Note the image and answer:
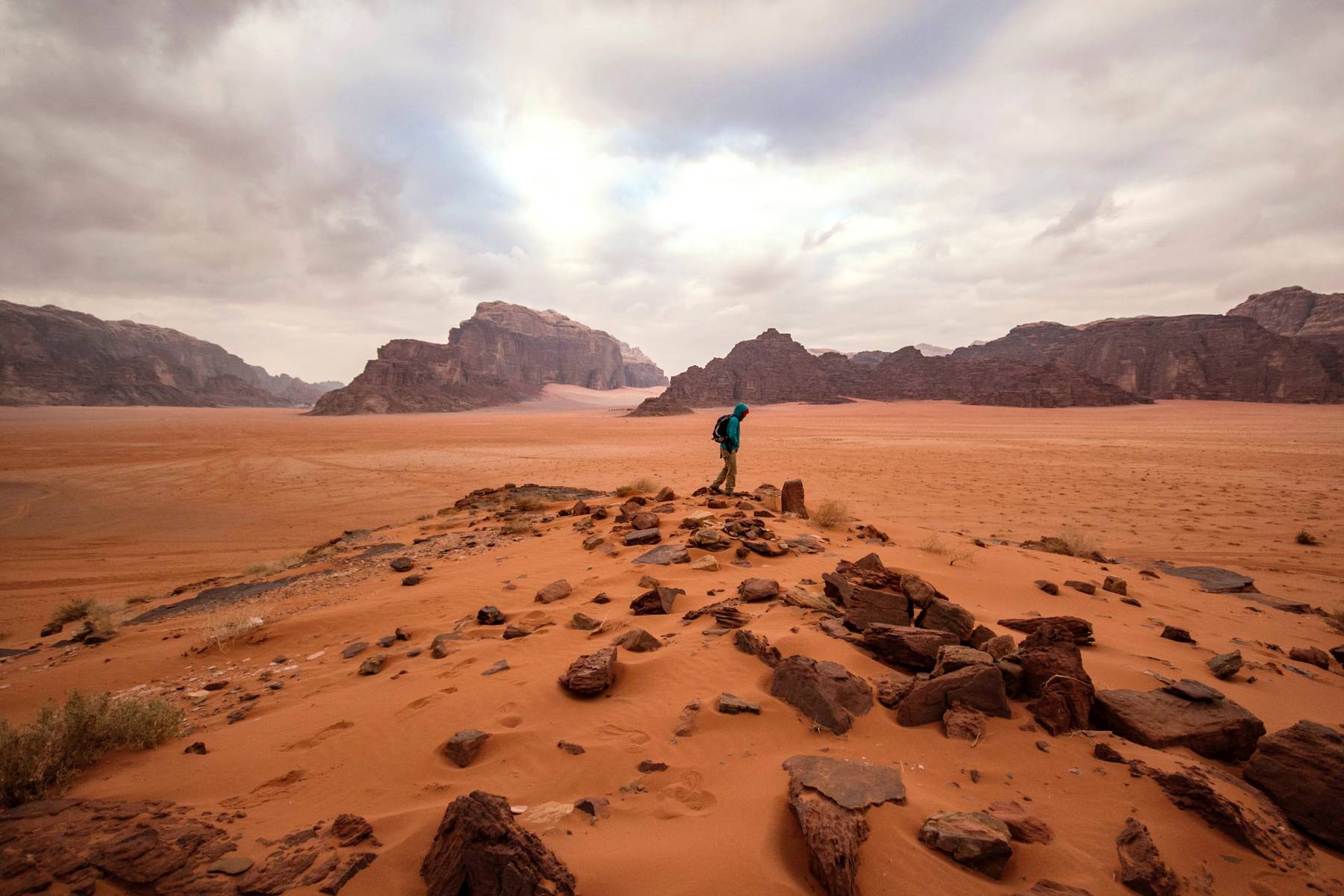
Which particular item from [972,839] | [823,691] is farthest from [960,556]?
[972,839]

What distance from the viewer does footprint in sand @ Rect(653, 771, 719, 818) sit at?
2527 millimetres

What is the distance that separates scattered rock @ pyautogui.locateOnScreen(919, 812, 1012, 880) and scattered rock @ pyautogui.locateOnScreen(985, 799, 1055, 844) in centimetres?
6

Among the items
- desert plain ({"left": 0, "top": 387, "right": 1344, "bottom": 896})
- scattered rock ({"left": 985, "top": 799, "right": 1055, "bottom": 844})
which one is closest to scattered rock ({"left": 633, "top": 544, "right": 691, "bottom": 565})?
desert plain ({"left": 0, "top": 387, "right": 1344, "bottom": 896})

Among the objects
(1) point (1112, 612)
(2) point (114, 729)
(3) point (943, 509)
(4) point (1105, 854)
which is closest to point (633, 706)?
(4) point (1105, 854)

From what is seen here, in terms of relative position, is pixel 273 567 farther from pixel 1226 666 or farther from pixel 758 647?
pixel 1226 666

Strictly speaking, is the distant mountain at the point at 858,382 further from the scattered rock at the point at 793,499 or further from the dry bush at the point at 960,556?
the dry bush at the point at 960,556

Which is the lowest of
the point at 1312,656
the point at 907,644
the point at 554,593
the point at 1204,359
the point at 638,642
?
the point at 1312,656

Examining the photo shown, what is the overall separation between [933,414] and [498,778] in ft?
257

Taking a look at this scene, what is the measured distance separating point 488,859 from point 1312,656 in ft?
21.4

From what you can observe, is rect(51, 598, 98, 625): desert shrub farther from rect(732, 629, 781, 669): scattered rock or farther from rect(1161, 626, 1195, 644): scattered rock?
rect(1161, 626, 1195, 644): scattered rock

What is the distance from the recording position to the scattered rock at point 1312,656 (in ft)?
14.5

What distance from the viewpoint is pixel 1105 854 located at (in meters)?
2.19

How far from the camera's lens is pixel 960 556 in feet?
22.7

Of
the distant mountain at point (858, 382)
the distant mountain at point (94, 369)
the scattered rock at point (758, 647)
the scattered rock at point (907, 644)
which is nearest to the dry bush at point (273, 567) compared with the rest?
the scattered rock at point (758, 647)
